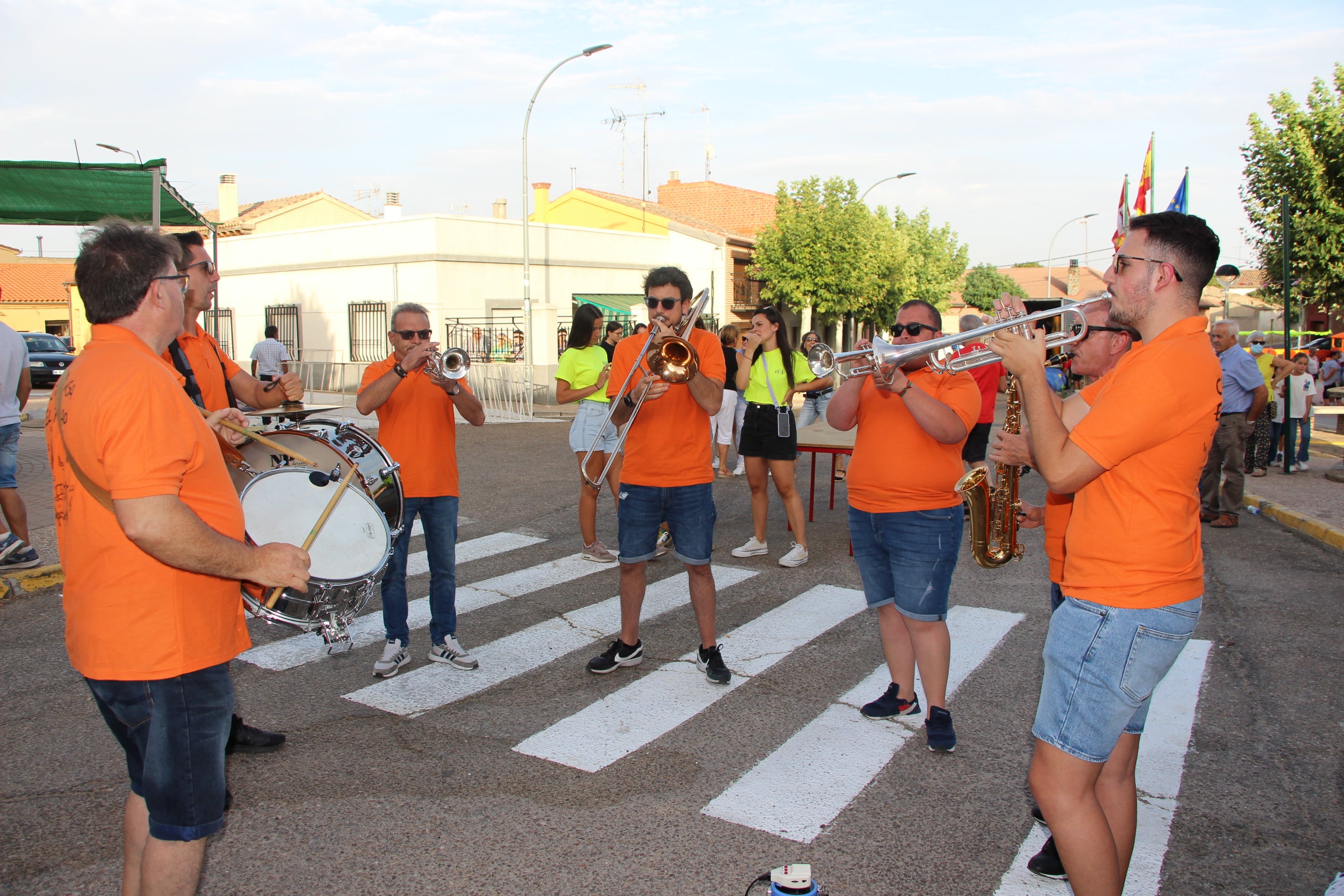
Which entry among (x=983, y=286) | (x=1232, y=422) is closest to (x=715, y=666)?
(x=1232, y=422)

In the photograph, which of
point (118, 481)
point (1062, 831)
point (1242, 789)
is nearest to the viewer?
point (118, 481)

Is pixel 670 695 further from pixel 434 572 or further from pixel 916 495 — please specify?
pixel 916 495

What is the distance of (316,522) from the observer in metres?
3.47

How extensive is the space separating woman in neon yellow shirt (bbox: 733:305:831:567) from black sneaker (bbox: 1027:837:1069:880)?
170 inches

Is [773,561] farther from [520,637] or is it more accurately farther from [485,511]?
[485,511]

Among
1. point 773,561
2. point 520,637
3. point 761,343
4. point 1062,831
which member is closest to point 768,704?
point 520,637

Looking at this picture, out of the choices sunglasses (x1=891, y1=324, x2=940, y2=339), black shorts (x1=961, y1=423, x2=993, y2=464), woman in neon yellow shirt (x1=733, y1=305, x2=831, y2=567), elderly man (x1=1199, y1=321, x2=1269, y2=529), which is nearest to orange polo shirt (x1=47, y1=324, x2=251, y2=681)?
sunglasses (x1=891, y1=324, x2=940, y2=339)

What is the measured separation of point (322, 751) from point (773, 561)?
14.1 feet

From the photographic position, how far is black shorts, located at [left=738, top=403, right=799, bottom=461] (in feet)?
24.3

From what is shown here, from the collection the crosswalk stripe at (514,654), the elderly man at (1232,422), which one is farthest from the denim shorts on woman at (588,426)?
the elderly man at (1232,422)

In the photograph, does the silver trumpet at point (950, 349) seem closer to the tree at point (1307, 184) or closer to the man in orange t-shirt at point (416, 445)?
the man in orange t-shirt at point (416, 445)

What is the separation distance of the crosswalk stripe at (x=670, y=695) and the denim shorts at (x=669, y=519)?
67 centimetres

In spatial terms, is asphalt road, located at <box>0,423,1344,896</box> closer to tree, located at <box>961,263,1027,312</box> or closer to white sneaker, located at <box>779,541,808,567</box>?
white sneaker, located at <box>779,541,808,567</box>

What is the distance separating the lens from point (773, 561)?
25.1ft
